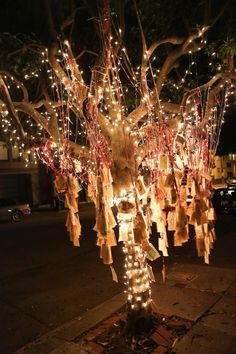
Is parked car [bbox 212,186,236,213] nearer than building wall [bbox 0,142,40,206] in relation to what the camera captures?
Yes

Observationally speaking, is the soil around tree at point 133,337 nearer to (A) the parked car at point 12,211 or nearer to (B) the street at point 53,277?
(B) the street at point 53,277

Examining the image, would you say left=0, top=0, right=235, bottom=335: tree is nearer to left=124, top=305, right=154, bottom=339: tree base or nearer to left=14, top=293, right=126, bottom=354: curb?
left=124, top=305, right=154, bottom=339: tree base

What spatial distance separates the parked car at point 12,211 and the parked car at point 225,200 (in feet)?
35.8

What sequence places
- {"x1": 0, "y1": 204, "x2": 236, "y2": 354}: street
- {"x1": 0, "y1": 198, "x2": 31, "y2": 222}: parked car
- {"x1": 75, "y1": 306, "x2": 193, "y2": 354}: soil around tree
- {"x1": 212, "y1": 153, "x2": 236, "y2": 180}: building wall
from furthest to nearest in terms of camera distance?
1. {"x1": 212, "y1": 153, "x2": 236, "y2": 180}: building wall
2. {"x1": 0, "y1": 198, "x2": 31, "y2": 222}: parked car
3. {"x1": 0, "y1": 204, "x2": 236, "y2": 354}: street
4. {"x1": 75, "y1": 306, "x2": 193, "y2": 354}: soil around tree

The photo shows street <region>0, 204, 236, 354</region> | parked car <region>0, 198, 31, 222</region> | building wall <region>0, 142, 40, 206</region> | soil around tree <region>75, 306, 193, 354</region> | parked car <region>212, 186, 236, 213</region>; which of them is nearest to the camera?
soil around tree <region>75, 306, 193, 354</region>

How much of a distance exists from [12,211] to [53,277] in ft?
40.7

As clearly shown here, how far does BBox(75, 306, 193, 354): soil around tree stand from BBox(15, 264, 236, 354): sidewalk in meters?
0.12

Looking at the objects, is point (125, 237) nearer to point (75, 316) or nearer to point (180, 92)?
point (75, 316)

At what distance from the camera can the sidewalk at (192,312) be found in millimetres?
4930

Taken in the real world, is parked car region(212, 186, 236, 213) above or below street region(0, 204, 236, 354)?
above

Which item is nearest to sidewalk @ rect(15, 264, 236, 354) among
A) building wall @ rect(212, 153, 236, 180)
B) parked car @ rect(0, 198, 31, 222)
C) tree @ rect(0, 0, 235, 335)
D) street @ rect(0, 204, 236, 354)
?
street @ rect(0, 204, 236, 354)

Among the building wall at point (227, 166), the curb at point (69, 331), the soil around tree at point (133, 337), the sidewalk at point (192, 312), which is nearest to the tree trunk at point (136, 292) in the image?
the soil around tree at point (133, 337)

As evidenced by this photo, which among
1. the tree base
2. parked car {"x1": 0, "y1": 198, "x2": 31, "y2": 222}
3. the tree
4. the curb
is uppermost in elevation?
the tree

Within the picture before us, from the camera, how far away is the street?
6273 mm
